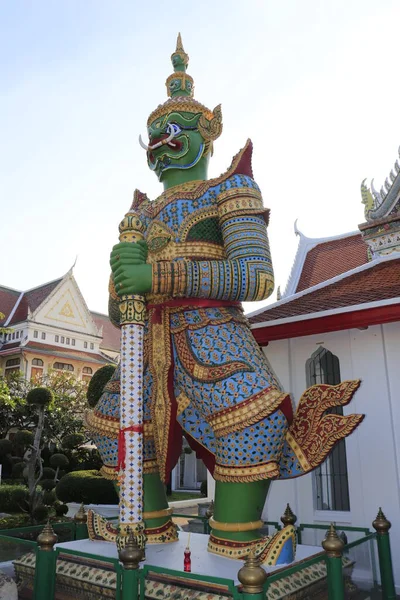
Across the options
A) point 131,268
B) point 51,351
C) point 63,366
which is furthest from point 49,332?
point 131,268

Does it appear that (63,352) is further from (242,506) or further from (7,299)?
(242,506)

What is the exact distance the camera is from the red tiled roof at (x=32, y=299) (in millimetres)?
27008

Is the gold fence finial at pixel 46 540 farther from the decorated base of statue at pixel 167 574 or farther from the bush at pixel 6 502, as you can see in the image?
the bush at pixel 6 502

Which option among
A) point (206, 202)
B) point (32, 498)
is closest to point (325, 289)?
point (206, 202)

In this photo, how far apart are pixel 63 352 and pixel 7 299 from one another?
15.9 feet

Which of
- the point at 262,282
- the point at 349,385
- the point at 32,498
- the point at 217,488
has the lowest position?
the point at 32,498

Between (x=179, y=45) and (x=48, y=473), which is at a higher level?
(x=179, y=45)

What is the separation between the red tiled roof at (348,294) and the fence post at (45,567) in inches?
109

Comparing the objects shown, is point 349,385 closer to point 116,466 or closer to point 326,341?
point 116,466

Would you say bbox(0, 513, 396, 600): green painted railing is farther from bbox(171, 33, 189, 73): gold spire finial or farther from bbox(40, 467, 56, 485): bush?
bbox(40, 467, 56, 485): bush

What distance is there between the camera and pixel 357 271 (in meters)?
6.08

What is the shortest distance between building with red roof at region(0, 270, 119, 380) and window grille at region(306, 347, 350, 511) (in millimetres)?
21411

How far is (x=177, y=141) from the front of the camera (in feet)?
13.7

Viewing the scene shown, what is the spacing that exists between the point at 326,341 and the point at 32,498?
681cm
